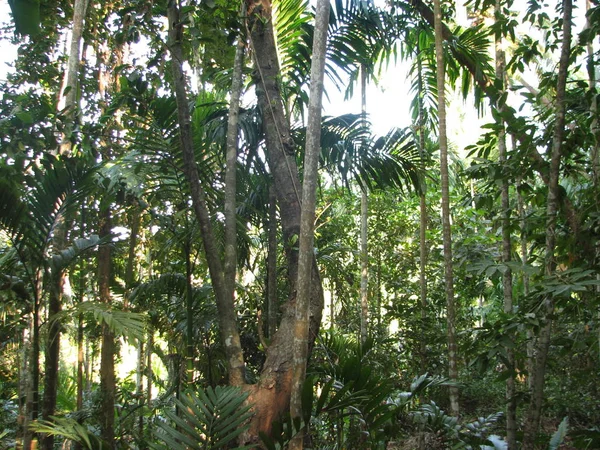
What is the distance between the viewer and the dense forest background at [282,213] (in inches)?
100

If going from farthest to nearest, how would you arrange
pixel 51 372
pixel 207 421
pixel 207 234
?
1. pixel 51 372
2. pixel 207 234
3. pixel 207 421

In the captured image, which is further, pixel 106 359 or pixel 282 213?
pixel 106 359

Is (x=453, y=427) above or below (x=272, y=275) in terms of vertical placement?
below

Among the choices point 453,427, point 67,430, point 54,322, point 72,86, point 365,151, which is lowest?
point 453,427

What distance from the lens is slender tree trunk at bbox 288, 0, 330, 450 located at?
2.40 m

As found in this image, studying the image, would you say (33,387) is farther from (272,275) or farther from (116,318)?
(272,275)

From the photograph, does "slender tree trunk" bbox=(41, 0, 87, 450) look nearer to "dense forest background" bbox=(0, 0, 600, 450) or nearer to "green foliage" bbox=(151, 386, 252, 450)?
"dense forest background" bbox=(0, 0, 600, 450)

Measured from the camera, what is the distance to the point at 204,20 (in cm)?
344

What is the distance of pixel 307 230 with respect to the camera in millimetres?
2465

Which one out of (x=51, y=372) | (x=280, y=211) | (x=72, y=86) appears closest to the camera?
(x=51, y=372)

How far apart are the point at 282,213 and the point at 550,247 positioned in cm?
188

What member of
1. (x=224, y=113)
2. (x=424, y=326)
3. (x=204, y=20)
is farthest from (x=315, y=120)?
(x=424, y=326)

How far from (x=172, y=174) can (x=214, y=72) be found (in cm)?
88


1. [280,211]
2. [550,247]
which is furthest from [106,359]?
[550,247]
